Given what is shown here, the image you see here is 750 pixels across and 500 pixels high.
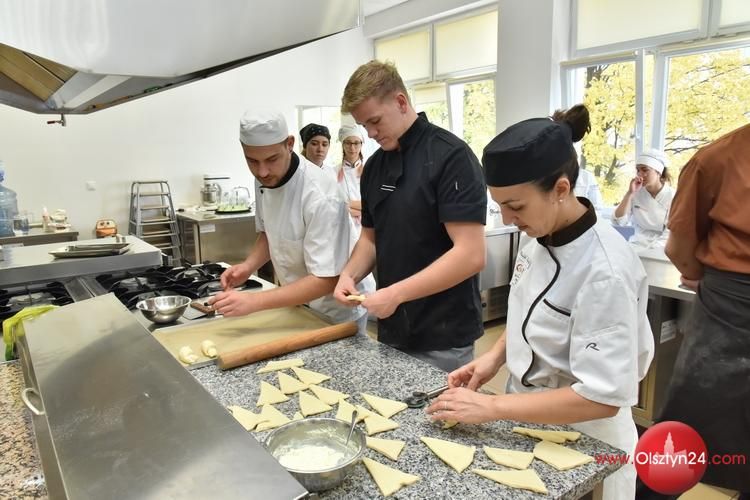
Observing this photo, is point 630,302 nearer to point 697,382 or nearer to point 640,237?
point 697,382

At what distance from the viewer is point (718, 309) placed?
1514 mm

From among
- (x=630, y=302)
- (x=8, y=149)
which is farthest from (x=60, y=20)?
(x=8, y=149)

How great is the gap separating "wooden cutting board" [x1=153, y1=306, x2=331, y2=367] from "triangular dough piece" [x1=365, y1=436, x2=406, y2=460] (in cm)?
59

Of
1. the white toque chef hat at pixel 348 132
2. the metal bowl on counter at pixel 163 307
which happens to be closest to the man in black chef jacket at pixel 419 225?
the metal bowl on counter at pixel 163 307

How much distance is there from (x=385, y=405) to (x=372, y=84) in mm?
818

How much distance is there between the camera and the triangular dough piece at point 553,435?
2.89 feet

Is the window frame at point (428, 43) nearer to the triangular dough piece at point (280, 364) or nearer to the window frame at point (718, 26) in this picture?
the window frame at point (718, 26)

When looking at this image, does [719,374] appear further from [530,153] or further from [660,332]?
[530,153]

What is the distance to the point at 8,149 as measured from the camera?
15.4 ft

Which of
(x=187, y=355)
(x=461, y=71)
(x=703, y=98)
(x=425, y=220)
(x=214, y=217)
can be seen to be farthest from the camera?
(x=461, y=71)

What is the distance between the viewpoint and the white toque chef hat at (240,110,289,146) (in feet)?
4.98

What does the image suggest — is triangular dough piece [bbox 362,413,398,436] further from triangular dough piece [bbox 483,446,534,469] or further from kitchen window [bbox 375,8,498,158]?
kitchen window [bbox 375,8,498,158]

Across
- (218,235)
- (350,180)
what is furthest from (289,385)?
(218,235)

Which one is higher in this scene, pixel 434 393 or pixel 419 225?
pixel 419 225
